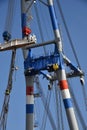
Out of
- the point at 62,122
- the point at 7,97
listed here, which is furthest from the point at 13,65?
the point at 62,122

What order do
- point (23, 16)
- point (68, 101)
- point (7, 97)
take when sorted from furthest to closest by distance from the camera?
point (23, 16)
point (68, 101)
point (7, 97)

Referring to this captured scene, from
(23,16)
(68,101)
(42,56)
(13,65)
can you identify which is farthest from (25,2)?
(13,65)

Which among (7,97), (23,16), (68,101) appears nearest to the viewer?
(7,97)

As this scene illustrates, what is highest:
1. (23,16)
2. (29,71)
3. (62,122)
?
(23,16)

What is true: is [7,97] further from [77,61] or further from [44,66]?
[77,61]

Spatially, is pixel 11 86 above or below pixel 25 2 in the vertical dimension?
below

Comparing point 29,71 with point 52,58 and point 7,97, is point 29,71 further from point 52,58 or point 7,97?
point 7,97

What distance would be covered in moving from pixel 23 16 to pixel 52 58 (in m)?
8.60

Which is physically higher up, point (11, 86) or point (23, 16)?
point (23, 16)

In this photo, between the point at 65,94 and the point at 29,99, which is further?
the point at 29,99

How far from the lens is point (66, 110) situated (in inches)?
1583

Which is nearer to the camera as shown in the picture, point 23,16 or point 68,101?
point 68,101

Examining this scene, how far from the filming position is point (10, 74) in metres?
29.1

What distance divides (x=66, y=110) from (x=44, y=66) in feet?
18.2
